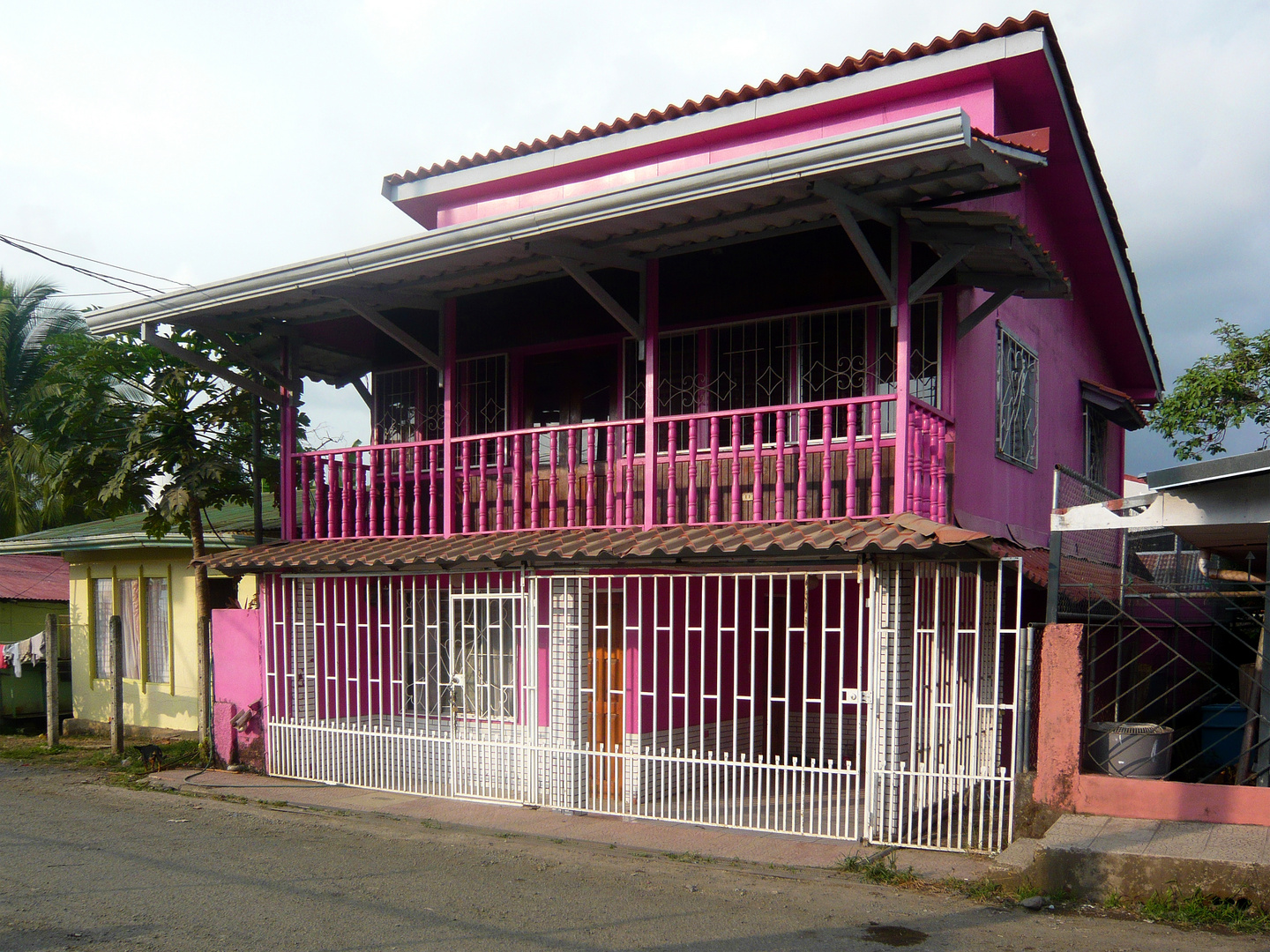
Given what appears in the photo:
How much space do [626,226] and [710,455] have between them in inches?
84.7

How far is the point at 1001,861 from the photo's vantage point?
257 inches

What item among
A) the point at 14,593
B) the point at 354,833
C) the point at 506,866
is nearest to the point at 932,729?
the point at 506,866

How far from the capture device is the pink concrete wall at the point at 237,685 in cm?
1131

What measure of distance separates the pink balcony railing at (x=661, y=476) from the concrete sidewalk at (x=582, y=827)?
8.11 feet

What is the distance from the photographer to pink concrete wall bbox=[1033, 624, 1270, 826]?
263 inches

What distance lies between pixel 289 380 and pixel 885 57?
6.99 meters

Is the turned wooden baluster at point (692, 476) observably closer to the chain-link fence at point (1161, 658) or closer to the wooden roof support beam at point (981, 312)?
the wooden roof support beam at point (981, 312)

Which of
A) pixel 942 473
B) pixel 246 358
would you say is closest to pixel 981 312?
pixel 942 473

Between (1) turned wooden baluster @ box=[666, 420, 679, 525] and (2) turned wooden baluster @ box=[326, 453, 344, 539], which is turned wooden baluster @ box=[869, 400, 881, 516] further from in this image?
(2) turned wooden baluster @ box=[326, 453, 344, 539]

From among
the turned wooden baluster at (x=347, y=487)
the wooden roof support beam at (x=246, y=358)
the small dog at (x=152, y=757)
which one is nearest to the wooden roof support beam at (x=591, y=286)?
the turned wooden baluster at (x=347, y=487)

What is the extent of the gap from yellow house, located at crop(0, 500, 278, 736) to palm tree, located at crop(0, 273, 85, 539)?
26.5 feet

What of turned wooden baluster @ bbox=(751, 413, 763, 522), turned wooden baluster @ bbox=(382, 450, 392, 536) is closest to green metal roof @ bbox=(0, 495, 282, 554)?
turned wooden baluster @ bbox=(382, 450, 392, 536)

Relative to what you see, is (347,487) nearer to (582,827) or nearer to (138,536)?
(138,536)

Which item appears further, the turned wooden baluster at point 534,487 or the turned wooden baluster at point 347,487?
the turned wooden baluster at point 347,487
